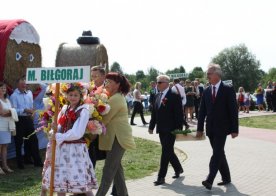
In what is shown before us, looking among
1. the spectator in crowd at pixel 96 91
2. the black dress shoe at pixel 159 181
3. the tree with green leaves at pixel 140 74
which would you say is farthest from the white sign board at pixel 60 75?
the tree with green leaves at pixel 140 74

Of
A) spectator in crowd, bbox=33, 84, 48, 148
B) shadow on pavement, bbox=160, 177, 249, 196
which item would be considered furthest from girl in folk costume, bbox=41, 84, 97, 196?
spectator in crowd, bbox=33, 84, 48, 148

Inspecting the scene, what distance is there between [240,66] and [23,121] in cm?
8369

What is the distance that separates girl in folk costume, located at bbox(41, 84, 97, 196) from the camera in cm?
573

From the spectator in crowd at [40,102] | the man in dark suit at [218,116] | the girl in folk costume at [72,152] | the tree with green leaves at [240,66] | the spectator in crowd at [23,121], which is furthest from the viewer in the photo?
the tree with green leaves at [240,66]

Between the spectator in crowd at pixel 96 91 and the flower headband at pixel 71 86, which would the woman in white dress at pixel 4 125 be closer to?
the spectator in crowd at pixel 96 91

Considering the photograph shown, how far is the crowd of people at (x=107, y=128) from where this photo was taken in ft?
19.1

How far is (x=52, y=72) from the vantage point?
18.5 ft

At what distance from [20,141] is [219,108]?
4274mm

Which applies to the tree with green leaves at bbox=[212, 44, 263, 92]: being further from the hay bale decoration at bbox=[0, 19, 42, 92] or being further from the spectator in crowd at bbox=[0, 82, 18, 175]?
the spectator in crowd at bbox=[0, 82, 18, 175]

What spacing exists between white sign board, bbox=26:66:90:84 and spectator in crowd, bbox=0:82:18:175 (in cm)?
348

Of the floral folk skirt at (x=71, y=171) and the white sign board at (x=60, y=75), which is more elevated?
the white sign board at (x=60, y=75)

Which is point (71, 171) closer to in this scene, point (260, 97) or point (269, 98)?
point (269, 98)

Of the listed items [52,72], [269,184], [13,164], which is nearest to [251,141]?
[269,184]

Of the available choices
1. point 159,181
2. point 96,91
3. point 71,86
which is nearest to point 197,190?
point 159,181
